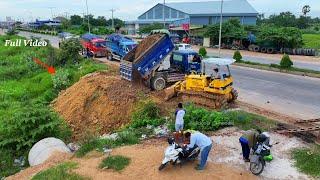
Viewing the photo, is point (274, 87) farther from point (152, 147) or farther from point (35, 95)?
point (35, 95)

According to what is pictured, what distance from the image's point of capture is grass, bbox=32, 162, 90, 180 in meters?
10.2

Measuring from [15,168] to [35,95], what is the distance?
39.3ft

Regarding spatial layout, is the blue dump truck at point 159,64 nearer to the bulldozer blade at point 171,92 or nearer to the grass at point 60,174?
the bulldozer blade at point 171,92

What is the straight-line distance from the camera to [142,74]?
19797 mm

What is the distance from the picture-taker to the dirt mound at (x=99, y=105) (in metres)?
17.4

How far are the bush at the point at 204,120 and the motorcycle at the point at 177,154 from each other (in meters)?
3.26

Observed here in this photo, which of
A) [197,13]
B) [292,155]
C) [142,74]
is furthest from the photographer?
[197,13]

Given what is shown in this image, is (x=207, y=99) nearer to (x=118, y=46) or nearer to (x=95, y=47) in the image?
(x=118, y=46)

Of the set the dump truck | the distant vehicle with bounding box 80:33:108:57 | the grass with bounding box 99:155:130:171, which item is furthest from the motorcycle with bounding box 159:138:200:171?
the distant vehicle with bounding box 80:33:108:57

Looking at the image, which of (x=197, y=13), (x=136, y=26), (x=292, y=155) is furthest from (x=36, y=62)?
(x=136, y=26)

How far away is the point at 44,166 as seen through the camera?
11.8 metres

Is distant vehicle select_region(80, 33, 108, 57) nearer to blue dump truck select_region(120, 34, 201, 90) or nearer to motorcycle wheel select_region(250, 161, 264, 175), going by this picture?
blue dump truck select_region(120, 34, 201, 90)

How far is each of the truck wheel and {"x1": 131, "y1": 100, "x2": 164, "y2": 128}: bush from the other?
313 cm

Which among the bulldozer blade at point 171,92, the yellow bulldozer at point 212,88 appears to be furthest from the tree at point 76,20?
the yellow bulldozer at point 212,88
